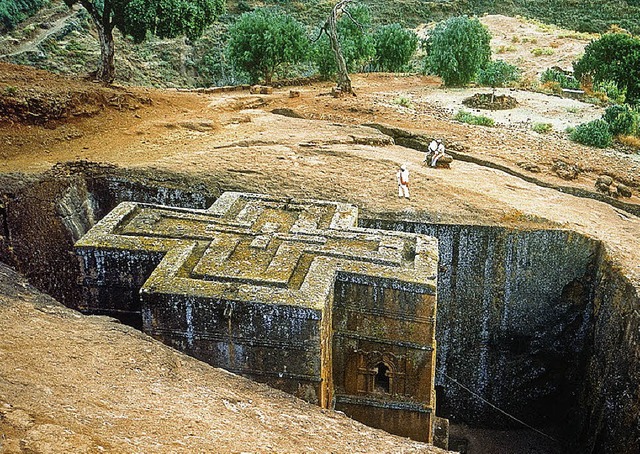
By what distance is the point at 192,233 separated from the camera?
878 centimetres

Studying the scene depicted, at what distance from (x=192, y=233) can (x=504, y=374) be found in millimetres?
6731

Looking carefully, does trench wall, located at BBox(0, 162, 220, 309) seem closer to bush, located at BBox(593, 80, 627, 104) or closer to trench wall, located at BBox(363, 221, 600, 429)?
trench wall, located at BBox(363, 221, 600, 429)

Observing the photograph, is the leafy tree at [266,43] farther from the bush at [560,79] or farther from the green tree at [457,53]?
the bush at [560,79]

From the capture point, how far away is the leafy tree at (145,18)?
695 inches

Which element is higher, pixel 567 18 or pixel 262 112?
pixel 567 18

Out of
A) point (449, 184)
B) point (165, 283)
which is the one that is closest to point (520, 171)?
point (449, 184)

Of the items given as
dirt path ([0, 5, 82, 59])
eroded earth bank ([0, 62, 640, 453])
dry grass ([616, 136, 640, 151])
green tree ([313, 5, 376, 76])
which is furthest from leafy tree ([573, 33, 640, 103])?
dirt path ([0, 5, 82, 59])

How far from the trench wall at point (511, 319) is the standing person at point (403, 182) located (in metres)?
0.88

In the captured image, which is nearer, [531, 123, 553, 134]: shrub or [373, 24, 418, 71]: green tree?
[531, 123, 553, 134]: shrub

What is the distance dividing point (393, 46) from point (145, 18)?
15.1 metres

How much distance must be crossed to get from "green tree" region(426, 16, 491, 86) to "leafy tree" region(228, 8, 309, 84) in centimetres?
528

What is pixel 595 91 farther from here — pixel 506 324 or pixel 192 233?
pixel 192 233

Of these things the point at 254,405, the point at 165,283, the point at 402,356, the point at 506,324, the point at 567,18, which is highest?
the point at 567,18

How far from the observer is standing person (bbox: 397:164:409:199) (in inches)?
461
